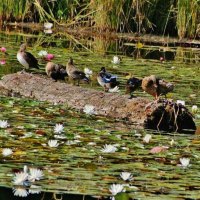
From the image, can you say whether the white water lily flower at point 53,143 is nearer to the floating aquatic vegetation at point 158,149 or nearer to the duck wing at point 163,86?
the floating aquatic vegetation at point 158,149

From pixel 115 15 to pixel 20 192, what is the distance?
48.4 feet

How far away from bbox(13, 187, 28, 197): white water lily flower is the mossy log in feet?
10.3

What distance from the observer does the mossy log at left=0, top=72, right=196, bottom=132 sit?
873 cm

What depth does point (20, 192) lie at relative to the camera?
559cm

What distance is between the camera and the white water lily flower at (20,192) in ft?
18.2

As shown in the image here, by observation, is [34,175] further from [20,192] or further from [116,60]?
[116,60]

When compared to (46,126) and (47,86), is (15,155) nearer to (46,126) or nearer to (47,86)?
(46,126)

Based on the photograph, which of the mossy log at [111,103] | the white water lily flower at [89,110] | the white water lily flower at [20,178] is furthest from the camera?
the white water lily flower at [89,110]

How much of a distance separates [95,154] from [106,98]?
2533 millimetres

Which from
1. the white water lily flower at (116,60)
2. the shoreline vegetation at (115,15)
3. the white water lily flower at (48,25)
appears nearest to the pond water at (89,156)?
the white water lily flower at (116,60)

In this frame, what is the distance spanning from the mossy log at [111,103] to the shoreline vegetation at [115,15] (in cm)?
943

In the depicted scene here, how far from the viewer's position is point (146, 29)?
2088cm

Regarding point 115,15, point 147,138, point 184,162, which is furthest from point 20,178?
point 115,15

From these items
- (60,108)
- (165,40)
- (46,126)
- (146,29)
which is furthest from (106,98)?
(146,29)
